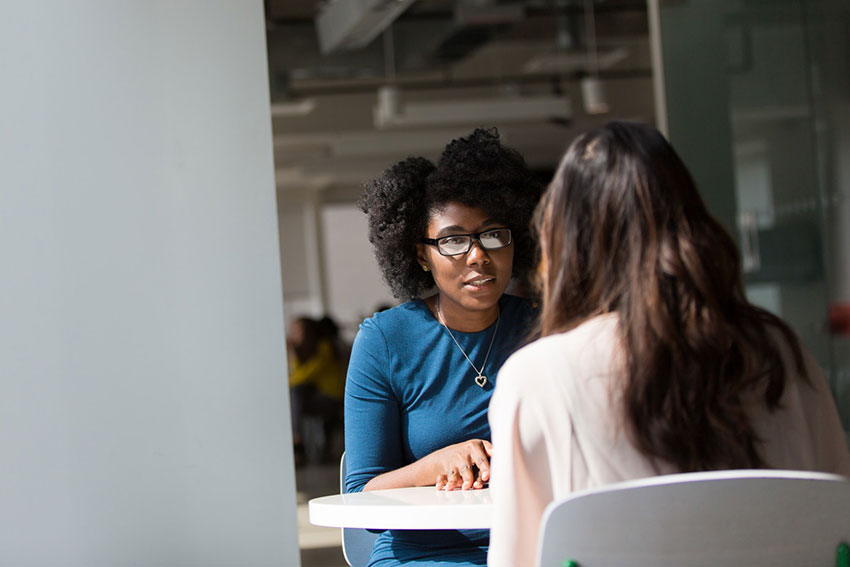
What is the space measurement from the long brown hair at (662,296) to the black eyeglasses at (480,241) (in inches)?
30.4

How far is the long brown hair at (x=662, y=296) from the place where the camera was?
1.23 m

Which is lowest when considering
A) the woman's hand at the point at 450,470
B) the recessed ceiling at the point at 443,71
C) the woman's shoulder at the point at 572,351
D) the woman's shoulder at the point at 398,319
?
the woman's hand at the point at 450,470

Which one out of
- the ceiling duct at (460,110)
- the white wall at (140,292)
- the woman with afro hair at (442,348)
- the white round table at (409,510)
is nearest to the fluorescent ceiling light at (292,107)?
the ceiling duct at (460,110)

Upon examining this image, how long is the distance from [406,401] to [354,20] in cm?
448

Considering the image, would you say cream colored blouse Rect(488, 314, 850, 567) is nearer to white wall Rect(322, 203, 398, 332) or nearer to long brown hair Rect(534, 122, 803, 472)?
long brown hair Rect(534, 122, 803, 472)

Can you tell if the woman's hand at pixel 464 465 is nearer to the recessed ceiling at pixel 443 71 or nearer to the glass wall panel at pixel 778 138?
the glass wall panel at pixel 778 138

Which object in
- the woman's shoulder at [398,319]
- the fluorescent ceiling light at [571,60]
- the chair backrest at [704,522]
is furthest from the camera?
the fluorescent ceiling light at [571,60]

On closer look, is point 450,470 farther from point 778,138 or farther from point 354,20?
point 354,20

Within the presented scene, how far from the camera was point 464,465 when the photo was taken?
1.87 metres

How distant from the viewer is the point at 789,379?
1.31 metres

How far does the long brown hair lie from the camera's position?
123cm

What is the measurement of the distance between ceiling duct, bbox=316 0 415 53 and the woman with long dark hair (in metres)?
4.49

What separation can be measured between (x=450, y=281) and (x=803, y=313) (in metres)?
3.17

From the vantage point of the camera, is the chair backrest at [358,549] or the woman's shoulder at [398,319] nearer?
the woman's shoulder at [398,319]
